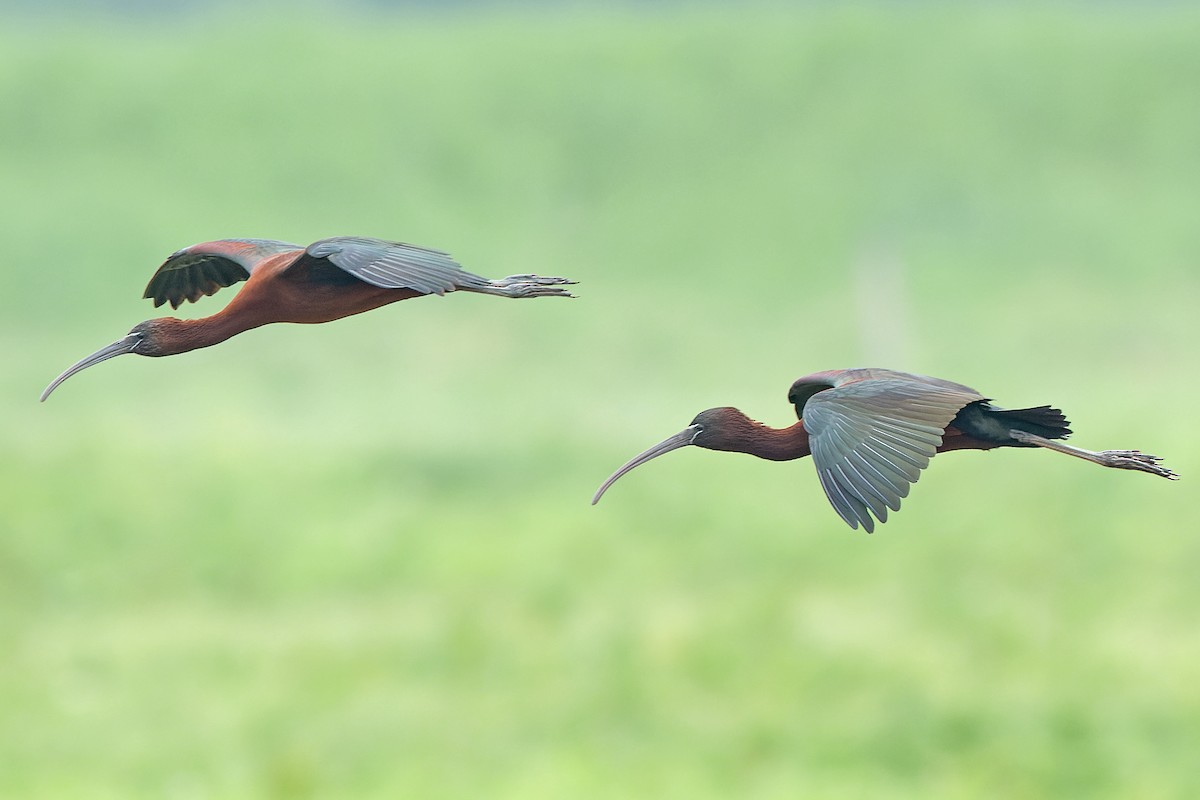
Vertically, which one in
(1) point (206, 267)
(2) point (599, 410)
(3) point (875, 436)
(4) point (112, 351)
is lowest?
(3) point (875, 436)

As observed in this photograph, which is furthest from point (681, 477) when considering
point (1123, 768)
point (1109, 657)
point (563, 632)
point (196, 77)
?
point (196, 77)

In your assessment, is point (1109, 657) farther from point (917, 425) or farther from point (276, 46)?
point (276, 46)

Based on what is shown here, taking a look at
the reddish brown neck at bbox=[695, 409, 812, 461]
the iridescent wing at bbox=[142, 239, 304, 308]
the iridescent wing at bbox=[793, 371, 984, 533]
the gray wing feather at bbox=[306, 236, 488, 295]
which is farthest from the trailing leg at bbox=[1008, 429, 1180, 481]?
the iridescent wing at bbox=[142, 239, 304, 308]

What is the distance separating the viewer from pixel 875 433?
8250 millimetres

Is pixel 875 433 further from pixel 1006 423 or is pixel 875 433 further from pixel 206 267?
pixel 206 267

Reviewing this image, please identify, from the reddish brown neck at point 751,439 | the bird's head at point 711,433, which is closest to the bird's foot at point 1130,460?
the reddish brown neck at point 751,439

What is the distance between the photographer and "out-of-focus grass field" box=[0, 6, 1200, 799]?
4591 centimetres

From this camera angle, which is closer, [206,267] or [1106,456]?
[1106,456]

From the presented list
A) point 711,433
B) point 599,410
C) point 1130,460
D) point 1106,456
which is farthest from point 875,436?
point 599,410

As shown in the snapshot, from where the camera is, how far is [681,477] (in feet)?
219

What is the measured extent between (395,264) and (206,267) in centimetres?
194

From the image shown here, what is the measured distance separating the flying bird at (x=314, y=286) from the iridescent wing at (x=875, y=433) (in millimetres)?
1178

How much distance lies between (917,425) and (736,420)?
2.67 feet

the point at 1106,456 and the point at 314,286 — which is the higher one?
the point at 314,286
